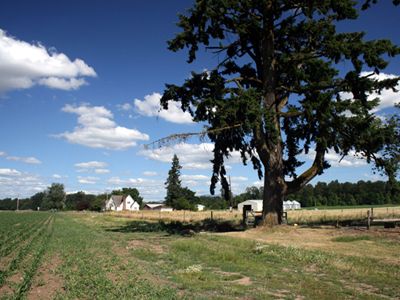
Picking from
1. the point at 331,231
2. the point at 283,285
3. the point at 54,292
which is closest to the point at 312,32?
the point at 331,231

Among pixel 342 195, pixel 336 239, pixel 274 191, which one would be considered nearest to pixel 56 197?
pixel 342 195

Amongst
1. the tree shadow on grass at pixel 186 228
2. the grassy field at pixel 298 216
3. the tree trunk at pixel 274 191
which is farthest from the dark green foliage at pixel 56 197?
the tree trunk at pixel 274 191

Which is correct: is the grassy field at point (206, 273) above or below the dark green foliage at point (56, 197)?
below

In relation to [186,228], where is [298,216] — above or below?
above

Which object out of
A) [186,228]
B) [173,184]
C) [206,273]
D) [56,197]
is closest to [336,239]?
[206,273]

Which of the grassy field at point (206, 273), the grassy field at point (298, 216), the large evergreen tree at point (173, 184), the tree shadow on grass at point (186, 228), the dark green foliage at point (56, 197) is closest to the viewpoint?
the grassy field at point (206, 273)

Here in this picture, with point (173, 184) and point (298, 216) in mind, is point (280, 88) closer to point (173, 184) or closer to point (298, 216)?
point (298, 216)

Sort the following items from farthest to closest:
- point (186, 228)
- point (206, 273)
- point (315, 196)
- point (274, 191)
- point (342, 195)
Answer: point (315, 196), point (342, 195), point (186, 228), point (274, 191), point (206, 273)

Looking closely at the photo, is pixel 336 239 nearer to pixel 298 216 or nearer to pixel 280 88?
pixel 280 88

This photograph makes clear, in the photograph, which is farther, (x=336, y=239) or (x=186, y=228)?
(x=186, y=228)

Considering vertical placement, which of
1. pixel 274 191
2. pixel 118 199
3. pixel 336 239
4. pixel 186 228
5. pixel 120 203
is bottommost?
pixel 336 239

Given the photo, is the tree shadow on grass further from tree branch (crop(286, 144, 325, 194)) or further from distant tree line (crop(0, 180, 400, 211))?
distant tree line (crop(0, 180, 400, 211))

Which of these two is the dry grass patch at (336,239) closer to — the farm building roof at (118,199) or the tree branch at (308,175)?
the tree branch at (308,175)

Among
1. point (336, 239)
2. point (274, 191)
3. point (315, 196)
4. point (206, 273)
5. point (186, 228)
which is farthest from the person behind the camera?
point (315, 196)
